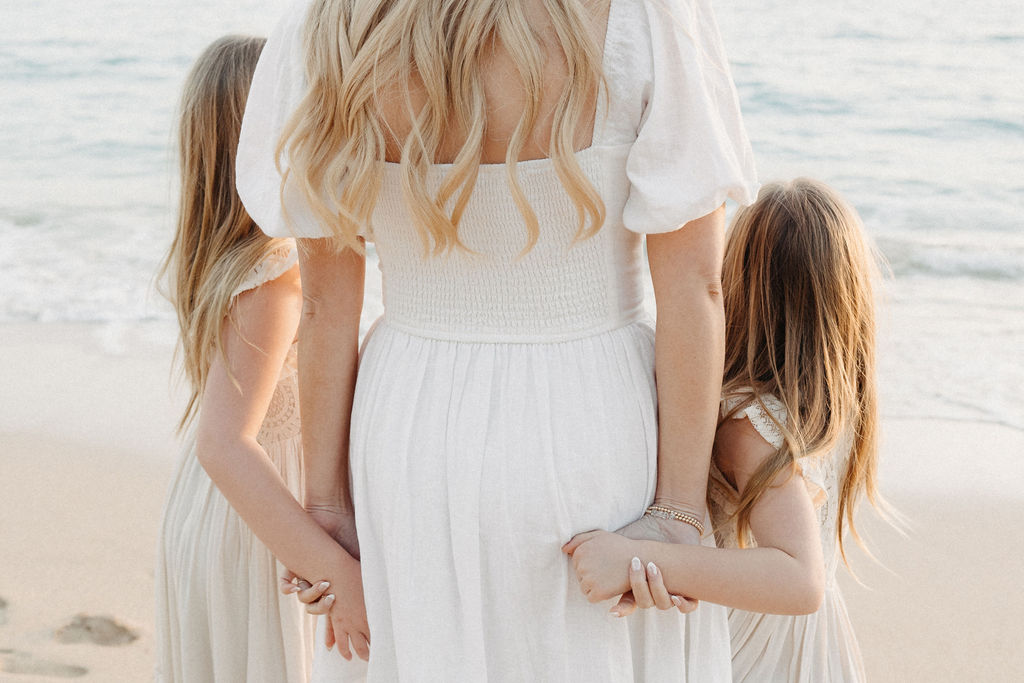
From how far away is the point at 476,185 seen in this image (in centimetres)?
136

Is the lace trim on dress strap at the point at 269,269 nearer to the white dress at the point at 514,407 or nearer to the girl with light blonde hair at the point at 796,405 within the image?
the white dress at the point at 514,407

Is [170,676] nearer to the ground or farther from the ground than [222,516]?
nearer to the ground

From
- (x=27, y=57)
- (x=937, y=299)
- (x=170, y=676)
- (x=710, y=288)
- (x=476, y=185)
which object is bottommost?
(x=170, y=676)

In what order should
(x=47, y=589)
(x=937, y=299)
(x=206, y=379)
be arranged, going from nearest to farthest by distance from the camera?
(x=206, y=379), (x=47, y=589), (x=937, y=299)

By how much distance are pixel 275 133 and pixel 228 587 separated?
1.00 metres

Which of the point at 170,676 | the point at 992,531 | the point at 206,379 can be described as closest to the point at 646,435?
the point at 206,379

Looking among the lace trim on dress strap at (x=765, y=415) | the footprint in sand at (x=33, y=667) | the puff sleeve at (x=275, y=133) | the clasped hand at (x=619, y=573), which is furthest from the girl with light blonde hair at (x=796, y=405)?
the footprint in sand at (x=33, y=667)

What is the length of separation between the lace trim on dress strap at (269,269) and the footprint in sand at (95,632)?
194cm

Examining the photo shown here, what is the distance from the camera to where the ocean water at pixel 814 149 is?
19.8ft

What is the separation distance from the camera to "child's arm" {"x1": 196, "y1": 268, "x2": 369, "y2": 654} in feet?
5.39

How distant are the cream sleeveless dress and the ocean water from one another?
2.51 m

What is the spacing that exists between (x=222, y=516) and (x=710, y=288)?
1138mm

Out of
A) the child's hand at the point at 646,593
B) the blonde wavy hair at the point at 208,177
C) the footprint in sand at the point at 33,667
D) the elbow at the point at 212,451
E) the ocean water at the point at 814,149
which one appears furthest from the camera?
the ocean water at the point at 814,149

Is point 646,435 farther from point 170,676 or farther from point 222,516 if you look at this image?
point 170,676
